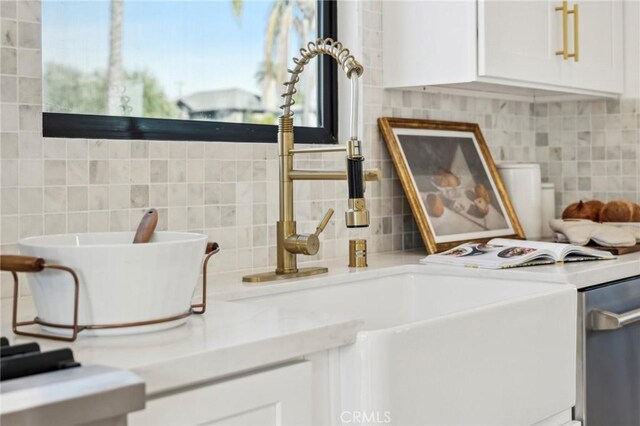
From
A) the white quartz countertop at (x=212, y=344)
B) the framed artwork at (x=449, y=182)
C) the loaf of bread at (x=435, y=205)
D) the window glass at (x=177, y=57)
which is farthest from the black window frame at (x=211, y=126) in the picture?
the white quartz countertop at (x=212, y=344)

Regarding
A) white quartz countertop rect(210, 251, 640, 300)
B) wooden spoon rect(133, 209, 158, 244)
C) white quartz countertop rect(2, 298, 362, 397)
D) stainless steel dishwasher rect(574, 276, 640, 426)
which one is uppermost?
wooden spoon rect(133, 209, 158, 244)

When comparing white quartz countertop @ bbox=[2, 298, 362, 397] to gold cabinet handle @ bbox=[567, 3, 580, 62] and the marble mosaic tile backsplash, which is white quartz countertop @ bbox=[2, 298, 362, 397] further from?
gold cabinet handle @ bbox=[567, 3, 580, 62]

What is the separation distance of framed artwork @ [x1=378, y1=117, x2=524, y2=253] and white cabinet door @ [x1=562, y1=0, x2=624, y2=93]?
1.14 feet

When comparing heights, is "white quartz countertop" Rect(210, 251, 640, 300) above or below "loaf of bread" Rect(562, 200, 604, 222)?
below

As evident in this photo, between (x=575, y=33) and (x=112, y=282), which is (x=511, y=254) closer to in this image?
Answer: (x=575, y=33)

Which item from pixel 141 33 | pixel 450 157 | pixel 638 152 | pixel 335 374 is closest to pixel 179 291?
pixel 335 374

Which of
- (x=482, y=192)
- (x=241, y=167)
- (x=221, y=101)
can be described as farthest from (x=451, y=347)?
(x=482, y=192)

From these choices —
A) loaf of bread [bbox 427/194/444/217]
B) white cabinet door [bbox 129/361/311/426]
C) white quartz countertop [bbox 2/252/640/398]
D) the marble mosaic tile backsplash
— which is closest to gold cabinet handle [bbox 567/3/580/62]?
the marble mosaic tile backsplash

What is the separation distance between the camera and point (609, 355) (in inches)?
76.7

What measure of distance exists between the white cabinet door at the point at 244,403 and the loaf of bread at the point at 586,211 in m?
1.66

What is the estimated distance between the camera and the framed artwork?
2332mm

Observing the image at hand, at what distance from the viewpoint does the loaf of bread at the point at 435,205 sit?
235 cm

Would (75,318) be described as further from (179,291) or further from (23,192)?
(23,192)

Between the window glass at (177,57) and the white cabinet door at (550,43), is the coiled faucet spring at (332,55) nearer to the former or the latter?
the window glass at (177,57)
